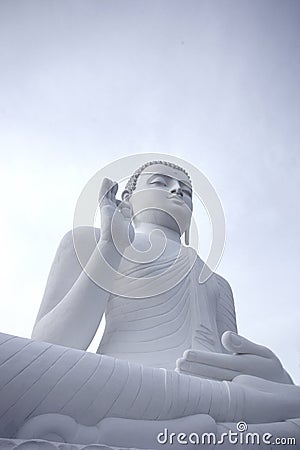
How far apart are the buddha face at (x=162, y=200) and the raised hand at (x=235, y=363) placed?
143 cm

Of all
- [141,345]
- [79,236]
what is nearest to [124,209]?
[79,236]

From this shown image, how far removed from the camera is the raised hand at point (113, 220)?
281 cm

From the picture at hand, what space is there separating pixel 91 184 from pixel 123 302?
0.82m

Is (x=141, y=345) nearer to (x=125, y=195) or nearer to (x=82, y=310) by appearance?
(x=82, y=310)

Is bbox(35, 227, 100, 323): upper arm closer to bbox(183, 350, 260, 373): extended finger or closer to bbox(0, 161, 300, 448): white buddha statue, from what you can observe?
bbox(0, 161, 300, 448): white buddha statue

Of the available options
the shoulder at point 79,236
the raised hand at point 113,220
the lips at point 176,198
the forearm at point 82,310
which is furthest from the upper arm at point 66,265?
the lips at point 176,198

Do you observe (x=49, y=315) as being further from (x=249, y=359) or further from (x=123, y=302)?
(x=249, y=359)

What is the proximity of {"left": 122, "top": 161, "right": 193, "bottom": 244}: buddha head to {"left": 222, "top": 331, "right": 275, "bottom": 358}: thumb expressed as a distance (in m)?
1.41

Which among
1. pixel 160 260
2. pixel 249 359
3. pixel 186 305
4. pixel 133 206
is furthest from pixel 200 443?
pixel 133 206

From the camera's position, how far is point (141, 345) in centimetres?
291

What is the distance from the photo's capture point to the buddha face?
3.84 m

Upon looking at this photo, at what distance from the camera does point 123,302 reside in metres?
3.22

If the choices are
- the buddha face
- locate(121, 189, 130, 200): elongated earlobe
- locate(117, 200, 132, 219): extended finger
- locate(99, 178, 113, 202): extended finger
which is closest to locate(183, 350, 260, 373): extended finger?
locate(117, 200, 132, 219): extended finger

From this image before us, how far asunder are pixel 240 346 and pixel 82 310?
87 cm
